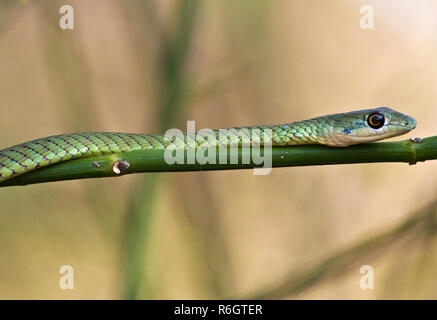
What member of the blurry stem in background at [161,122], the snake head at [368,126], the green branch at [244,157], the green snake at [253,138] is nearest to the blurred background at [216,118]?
the blurry stem in background at [161,122]

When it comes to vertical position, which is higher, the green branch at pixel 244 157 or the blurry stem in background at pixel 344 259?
the green branch at pixel 244 157

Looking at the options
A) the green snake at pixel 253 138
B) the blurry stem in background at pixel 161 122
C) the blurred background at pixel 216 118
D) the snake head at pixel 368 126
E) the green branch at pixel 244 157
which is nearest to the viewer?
the green branch at pixel 244 157

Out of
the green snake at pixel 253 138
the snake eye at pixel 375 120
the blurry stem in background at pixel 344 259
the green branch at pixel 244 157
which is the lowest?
the blurry stem in background at pixel 344 259

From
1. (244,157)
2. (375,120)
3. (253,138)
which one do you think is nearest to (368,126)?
(375,120)

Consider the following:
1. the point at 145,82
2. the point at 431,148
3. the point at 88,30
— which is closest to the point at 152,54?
the point at 145,82

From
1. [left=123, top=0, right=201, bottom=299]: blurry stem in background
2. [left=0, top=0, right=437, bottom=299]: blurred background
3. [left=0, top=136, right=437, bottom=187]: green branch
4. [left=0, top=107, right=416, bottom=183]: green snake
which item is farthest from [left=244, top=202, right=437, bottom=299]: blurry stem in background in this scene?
[left=0, top=136, right=437, bottom=187]: green branch

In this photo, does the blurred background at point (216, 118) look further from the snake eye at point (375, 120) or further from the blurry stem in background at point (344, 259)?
the snake eye at point (375, 120)

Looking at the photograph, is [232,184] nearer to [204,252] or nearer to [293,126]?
[204,252]
